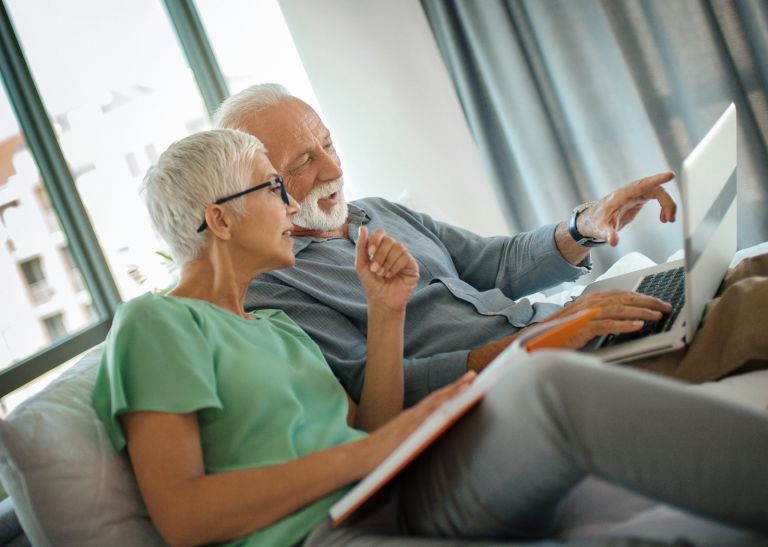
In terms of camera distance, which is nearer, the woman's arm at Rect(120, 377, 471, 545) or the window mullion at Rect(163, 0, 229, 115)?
the woman's arm at Rect(120, 377, 471, 545)

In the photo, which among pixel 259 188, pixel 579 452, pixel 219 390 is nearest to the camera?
pixel 579 452

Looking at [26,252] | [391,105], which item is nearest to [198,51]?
[391,105]

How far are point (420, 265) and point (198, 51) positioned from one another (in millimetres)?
1741

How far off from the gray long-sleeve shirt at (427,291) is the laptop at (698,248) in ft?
1.15

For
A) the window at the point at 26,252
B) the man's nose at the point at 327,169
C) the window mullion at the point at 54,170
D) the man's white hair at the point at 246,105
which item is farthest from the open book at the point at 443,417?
the window mullion at the point at 54,170

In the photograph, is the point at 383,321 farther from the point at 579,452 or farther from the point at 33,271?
the point at 33,271

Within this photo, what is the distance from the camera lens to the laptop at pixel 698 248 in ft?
3.93

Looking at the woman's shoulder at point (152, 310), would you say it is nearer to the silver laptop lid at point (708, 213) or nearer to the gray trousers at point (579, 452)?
the gray trousers at point (579, 452)

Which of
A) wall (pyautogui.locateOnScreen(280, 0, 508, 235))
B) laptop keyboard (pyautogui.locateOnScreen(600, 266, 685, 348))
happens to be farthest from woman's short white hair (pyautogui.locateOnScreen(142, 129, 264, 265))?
wall (pyautogui.locateOnScreen(280, 0, 508, 235))

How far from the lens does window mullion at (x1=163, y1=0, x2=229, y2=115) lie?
10.4 ft

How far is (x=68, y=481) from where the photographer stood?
122cm

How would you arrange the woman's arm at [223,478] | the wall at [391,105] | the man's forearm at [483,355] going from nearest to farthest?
the woman's arm at [223,478] < the man's forearm at [483,355] < the wall at [391,105]

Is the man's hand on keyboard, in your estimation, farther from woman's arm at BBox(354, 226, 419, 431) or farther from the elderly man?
woman's arm at BBox(354, 226, 419, 431)

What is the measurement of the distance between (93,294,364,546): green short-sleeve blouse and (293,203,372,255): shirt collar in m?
0.54
